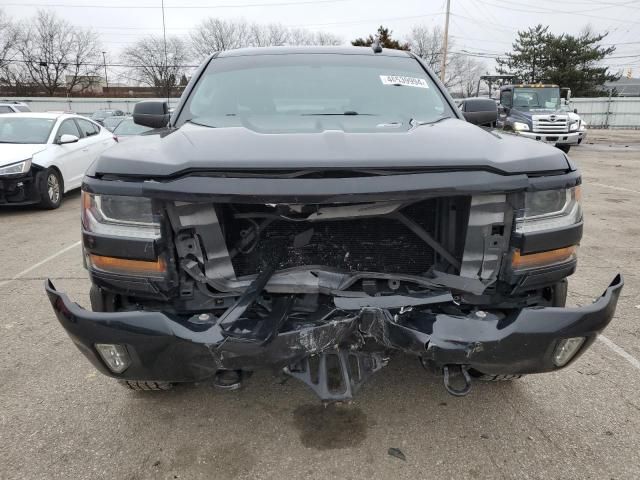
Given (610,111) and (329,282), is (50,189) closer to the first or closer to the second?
(329,282)

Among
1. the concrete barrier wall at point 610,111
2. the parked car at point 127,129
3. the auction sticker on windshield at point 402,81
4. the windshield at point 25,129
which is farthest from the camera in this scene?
the concrete barrier wall at point 610,111

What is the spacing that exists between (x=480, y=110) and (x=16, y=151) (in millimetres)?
7007

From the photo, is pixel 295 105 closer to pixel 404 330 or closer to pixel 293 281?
pixel 293 281

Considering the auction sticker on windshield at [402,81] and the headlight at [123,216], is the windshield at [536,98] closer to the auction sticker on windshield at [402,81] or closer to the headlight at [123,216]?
the auction sticker on windshield at [402,81]

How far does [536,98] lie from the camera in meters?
18.4

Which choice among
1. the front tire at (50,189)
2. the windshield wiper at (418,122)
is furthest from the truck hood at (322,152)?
the front tire at (50,189)

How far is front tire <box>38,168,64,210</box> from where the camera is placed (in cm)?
755

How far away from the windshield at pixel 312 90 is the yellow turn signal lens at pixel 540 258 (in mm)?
1088

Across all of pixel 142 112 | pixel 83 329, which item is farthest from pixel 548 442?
pixel 142 112

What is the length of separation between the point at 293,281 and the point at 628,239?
5.43 meters

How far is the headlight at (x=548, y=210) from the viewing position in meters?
1.94

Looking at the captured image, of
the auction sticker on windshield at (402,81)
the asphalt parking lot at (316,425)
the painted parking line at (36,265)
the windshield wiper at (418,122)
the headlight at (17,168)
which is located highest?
the auction sticker on windshield at (402,81)

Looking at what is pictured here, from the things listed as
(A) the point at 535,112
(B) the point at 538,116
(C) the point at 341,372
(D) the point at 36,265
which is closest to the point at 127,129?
(D) the point at 36,265

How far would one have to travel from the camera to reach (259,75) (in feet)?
10.6
